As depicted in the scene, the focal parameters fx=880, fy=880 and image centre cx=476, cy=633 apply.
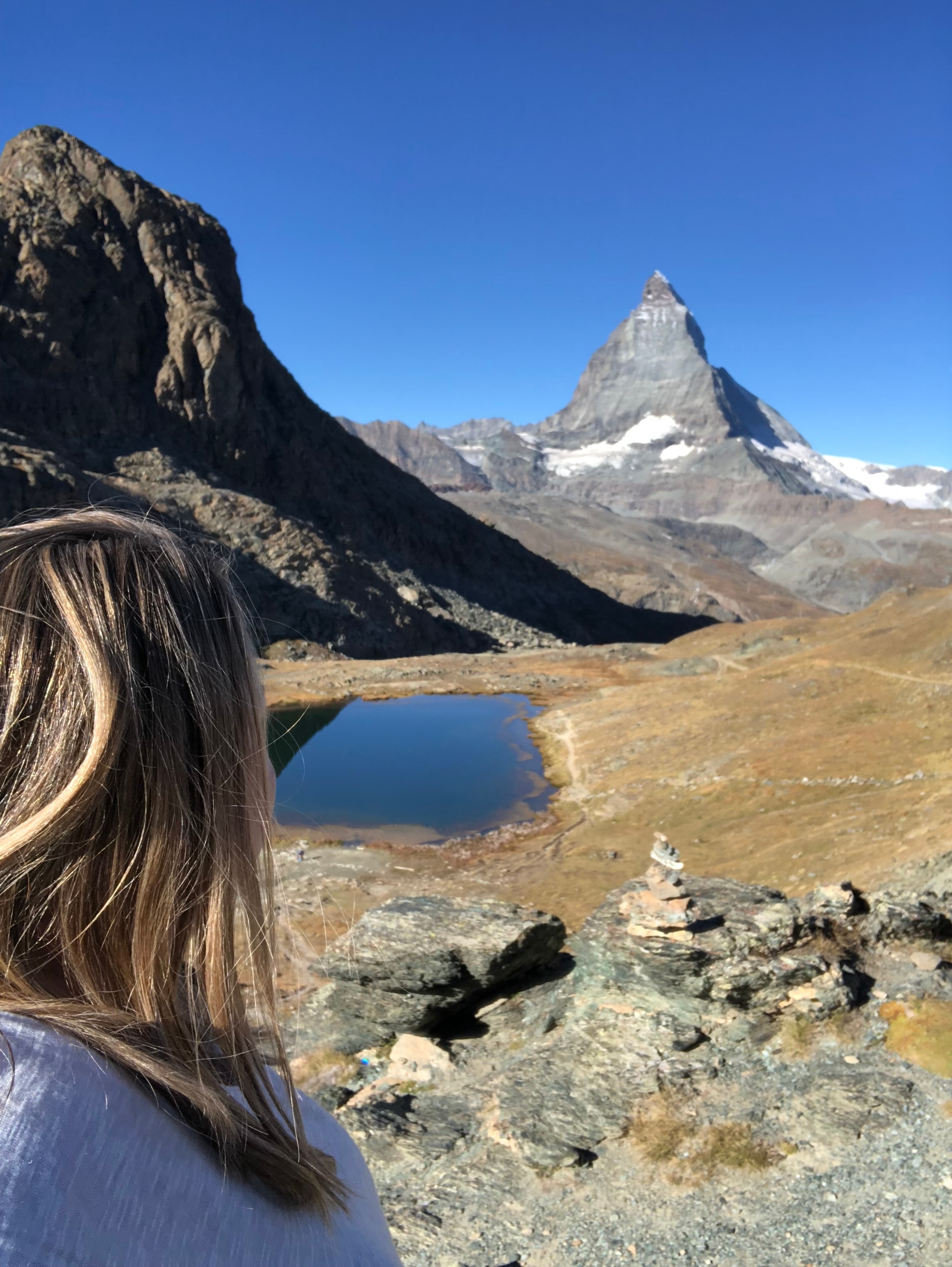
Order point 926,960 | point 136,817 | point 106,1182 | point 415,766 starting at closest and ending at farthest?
point 106,1182, point 136,817, point 926,960, point 415,766

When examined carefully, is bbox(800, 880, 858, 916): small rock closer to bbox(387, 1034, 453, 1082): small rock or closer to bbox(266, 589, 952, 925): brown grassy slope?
bbox(266, 589, 952, 925): brown grassy slope

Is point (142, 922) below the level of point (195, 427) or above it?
below

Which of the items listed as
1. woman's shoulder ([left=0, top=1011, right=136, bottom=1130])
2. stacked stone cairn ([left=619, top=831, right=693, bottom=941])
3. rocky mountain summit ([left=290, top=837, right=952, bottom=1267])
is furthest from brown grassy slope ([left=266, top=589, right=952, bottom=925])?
woman's shoulder ([left=0, top=1011, right=136, bottom=1130])

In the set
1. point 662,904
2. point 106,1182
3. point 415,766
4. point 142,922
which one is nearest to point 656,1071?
point 662,904

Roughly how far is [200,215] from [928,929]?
92384mm

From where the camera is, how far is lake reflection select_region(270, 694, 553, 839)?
2659 centimetres

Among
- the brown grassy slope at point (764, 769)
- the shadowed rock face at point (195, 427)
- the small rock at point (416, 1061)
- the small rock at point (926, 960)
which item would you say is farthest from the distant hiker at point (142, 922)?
the shadowed rock face at point (195, 427)

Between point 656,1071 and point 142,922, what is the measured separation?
29.7ft

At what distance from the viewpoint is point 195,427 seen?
75750 mm

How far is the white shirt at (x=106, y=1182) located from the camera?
0.94 meters

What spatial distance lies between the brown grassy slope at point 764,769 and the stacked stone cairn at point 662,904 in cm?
389

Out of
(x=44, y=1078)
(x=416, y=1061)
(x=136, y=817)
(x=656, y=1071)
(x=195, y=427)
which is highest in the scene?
(x=195, y=427)

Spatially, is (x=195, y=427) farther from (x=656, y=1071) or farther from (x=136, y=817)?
(x=136, y=817)

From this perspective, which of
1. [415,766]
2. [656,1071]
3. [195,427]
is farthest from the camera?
[195,427]
